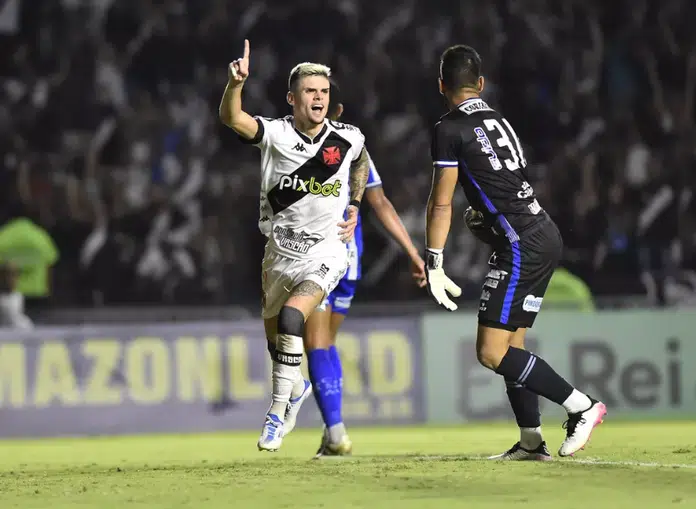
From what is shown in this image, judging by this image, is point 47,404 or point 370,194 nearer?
point 370,194

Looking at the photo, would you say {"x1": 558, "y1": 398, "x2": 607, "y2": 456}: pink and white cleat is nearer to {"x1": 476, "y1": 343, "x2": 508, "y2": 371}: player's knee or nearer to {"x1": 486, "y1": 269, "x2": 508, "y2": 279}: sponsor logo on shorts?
{"x1": 476, "y1": 343, "x2": 508, "y2": 371}: player's knee

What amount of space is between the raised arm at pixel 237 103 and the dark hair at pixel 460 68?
1088 mm

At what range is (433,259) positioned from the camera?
22.2 feet

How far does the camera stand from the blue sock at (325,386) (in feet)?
25.8

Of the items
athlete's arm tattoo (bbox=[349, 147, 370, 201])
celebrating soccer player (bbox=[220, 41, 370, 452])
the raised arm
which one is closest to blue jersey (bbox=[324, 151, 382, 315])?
athlete's arm tattoo (bbox=[349, 147, 370, 201])

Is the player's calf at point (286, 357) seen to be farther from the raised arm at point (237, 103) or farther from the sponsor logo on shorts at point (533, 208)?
the sponsor logo on shorts at point (533, 208)

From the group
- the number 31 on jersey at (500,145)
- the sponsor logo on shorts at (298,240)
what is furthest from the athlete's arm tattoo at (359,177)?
the number 31 on jersey at (500,145)

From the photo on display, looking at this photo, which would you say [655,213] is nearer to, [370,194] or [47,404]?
[47,404]

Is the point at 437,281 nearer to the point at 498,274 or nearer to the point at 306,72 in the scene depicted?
the point at 498,274

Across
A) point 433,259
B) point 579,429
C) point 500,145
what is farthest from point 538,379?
point 500,145

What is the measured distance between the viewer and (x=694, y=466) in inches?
249

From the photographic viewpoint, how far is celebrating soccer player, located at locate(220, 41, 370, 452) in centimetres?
695

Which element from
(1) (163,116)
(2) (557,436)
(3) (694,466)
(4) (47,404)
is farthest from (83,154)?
(3) (694,466)

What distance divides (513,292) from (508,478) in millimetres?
1240
